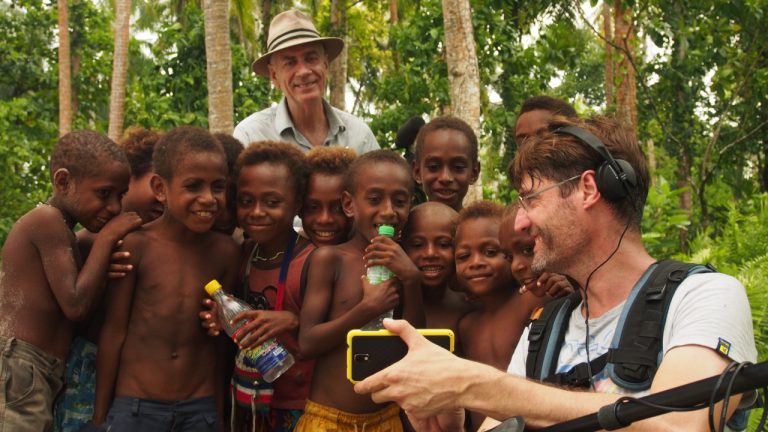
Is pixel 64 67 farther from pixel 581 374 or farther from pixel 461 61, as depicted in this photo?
pixel 581 374

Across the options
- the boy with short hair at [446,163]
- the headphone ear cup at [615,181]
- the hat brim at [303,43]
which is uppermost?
the hat brim at [303,43]

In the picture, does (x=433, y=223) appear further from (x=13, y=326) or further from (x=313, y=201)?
(x=13, y=326)

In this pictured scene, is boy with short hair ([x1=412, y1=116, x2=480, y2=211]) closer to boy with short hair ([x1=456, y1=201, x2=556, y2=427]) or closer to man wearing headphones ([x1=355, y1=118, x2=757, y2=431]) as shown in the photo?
boy with short hair ([x1=456, y1=201, x2=556, y2=427])

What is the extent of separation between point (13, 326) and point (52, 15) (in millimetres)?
17443

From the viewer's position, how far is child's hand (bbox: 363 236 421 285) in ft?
12.8

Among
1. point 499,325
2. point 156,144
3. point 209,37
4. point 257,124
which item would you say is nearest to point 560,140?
point 499,325

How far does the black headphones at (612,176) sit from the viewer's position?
2865 millimetres

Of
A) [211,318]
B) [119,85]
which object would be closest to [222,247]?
[211,318]

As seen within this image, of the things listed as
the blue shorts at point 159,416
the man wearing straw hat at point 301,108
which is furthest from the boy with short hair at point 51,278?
the man wearing straw hat at point 301,108

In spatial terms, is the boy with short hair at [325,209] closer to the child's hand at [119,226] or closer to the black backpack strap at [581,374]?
the child's hand at [119,226]

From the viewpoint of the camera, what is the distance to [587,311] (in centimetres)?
302

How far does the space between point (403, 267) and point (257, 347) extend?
0.77 m

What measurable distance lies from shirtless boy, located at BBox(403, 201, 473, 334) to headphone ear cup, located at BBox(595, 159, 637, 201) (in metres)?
1.40

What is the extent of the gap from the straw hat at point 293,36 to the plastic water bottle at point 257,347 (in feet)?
7.49
